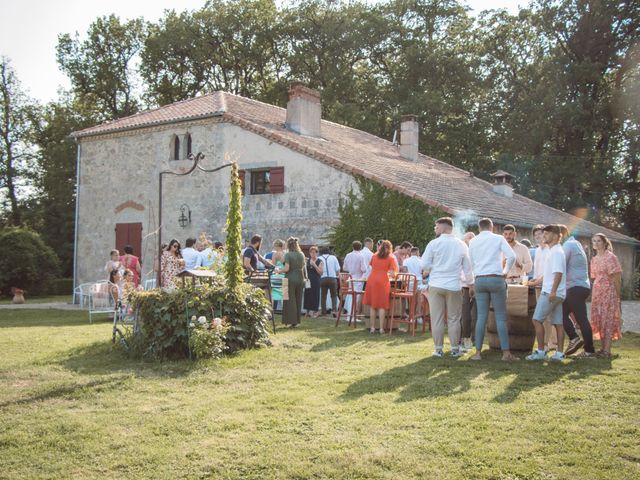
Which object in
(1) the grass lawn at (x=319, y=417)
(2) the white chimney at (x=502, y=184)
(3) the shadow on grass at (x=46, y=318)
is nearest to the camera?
(1) the grass lawn at (x=319, y=417)

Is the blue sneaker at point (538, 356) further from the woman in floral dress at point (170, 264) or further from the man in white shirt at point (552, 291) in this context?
the woman in floral dress at point (170, 264)

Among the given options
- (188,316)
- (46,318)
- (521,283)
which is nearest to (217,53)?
(46,318)

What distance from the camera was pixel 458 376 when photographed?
23.4ft

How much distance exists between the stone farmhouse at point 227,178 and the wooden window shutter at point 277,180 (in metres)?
0.03

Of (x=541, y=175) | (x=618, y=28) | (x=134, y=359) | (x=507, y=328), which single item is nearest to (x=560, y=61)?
(x=618, y=28)

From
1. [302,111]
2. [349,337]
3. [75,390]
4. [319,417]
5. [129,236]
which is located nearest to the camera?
[319,417]

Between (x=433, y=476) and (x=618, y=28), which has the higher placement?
(x=618, y=28)

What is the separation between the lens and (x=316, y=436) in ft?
16.6

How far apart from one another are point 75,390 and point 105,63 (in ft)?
111

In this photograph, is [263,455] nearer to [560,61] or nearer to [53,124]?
[560,61]

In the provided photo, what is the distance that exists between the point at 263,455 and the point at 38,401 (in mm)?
2859

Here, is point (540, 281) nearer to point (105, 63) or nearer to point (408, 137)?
point (408, 137)

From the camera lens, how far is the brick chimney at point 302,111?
69.0ft

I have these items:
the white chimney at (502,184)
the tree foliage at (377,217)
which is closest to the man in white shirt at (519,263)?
the tree foliage at (377,217)
